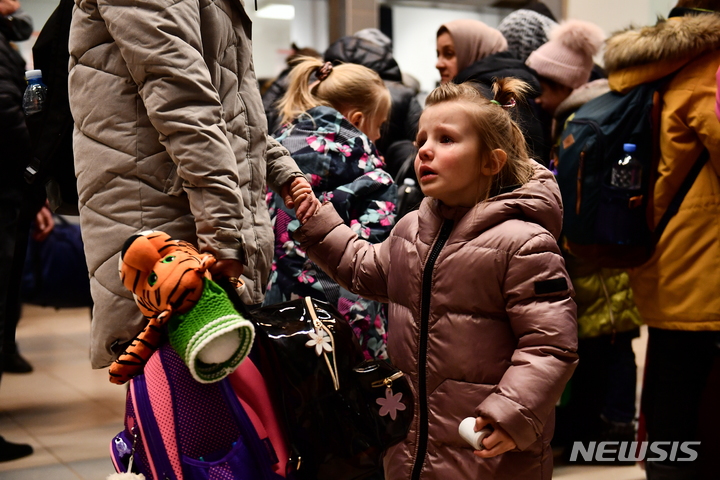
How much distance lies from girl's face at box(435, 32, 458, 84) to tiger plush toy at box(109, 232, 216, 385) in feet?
7.32

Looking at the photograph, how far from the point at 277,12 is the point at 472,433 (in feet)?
20.3

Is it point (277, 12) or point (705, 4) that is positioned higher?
point (705, 4)

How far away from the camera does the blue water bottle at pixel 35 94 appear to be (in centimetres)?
194

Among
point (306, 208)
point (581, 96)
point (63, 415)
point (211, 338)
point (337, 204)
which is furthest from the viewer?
point (63, 415)

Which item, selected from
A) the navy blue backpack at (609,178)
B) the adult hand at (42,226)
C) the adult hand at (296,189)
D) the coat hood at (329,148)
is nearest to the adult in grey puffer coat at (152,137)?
the adult hand at (296,189)

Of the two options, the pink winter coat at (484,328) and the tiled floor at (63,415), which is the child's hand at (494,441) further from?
the tiled floor at (63,415)

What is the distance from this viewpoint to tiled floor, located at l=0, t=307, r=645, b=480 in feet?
10.6

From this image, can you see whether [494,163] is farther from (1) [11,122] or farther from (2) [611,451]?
(1) [11,122]

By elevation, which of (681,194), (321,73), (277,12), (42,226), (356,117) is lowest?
(42,226)

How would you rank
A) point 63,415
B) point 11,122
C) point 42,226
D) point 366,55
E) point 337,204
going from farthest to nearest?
point 42,226, point 63,415, point 366,55, point 11,122, point 337,204

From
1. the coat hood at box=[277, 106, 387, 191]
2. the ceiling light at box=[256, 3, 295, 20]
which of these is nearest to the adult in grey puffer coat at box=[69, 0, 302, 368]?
the coat hood at box=[277, 106, 387, 191]

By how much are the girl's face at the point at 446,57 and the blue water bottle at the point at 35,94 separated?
1.89m

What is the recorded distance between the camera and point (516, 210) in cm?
178

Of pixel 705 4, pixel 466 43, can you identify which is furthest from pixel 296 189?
pixel 705 4
